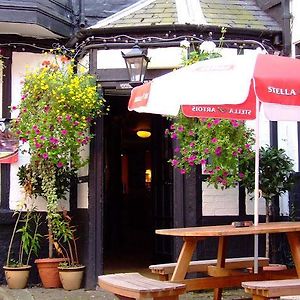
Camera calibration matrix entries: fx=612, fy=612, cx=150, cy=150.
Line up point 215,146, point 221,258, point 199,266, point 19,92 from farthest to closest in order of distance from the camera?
1. point 19,92
2. point 215,146
3. point 199,266
4. point 221,258

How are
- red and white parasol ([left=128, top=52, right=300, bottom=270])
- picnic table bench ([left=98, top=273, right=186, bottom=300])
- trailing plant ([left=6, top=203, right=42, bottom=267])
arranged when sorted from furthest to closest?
trailing plant ([left=6, top=203, right=42, bottom=267]), red and white parasol ([left=128, top=52, right=300, bottom=270]), picnic table bench ([left=98, top=273, right=186, bottom=300])

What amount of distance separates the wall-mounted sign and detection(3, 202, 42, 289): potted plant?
2.13 feet

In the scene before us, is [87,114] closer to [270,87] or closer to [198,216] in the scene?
[198,216]

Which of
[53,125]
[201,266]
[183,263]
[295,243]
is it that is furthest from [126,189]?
[295,243]

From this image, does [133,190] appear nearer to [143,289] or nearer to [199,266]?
[199,266]

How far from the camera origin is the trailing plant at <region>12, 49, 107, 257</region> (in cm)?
777

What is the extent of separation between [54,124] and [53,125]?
0.02 m

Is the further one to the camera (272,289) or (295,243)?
(295,243)


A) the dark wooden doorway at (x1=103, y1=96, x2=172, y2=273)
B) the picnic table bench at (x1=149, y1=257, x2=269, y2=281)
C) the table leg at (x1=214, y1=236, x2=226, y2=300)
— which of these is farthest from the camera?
the dark wooden doorway at (x1=103, y1=96, x2=172, y2=273)

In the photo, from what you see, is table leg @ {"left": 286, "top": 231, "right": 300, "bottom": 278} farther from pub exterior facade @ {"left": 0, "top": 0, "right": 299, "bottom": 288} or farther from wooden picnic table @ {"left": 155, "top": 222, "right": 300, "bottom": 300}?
pub exterior facade @ {"left": 0, "top": 0, "right": 299, "bottom": 288}

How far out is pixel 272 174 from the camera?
25.3ft

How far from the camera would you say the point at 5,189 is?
8570 mm

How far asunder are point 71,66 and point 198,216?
2.62 meters

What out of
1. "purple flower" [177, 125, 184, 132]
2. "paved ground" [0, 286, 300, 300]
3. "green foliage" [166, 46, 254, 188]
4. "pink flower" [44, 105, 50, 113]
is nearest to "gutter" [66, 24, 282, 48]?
"green foliage" [166, 46, 254, 188]
